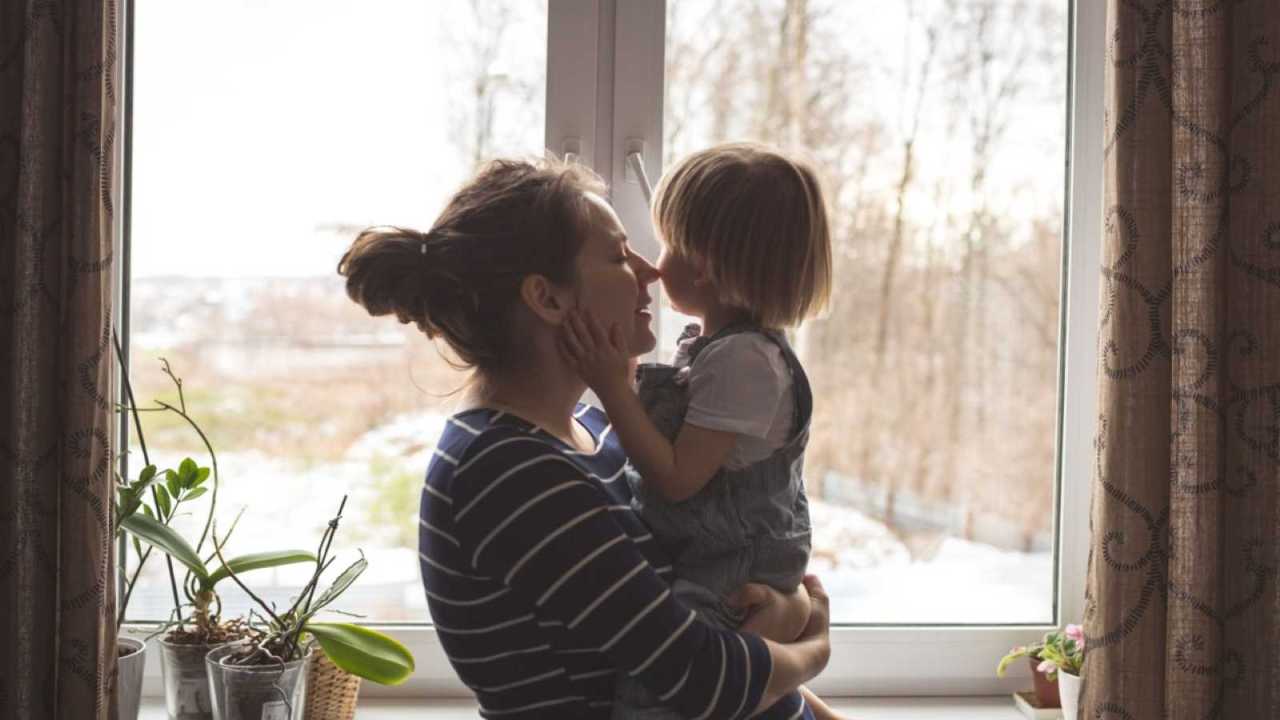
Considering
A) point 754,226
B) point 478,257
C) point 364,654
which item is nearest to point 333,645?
point 364,654

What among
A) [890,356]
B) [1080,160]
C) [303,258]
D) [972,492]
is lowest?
[972,492]

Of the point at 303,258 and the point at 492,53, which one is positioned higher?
the point at 492,53

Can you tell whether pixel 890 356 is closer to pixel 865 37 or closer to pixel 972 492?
pixel 972 492

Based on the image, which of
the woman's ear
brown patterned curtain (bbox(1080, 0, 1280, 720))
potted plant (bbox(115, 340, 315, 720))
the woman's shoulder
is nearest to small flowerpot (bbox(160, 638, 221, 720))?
potted plant (bbox(115, 340, 315, 720))

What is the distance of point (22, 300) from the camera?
147 cm

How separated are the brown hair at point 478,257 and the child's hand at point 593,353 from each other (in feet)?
0.17

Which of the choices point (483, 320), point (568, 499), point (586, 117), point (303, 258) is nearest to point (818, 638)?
point (568, 499)

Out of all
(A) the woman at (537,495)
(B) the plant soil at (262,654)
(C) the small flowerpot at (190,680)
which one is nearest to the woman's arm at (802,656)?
(A) the woman at (537,495)

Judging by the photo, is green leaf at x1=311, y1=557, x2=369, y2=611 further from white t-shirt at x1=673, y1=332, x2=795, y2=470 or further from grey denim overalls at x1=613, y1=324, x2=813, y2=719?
white t-shirt at x1=673, y1=332, x2=795, y2=470

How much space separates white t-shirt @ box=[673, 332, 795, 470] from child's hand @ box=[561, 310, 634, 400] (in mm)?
108

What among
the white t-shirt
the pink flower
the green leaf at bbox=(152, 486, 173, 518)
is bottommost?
the pink flower

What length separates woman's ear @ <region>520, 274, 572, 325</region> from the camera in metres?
1.29

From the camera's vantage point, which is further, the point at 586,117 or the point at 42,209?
the point at 586,117

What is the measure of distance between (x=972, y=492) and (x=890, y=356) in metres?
0.28
